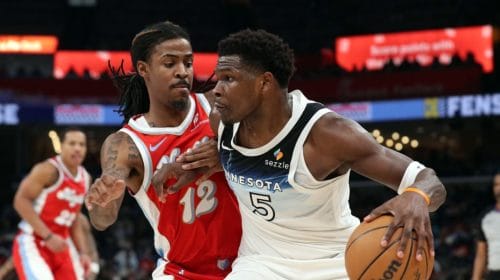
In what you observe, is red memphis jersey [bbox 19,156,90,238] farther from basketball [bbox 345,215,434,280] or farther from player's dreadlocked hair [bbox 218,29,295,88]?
Answer: basketball [bbox 345,215,434,280]

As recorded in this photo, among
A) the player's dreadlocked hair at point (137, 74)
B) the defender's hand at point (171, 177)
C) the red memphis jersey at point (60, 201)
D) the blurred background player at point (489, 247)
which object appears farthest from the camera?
the blurred background player at point (489, 247)

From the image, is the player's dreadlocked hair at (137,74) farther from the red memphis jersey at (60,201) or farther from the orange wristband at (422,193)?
the red memphis jersey at (60,201)

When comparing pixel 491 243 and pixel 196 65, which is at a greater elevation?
pixel 196 65

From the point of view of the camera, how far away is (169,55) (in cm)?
416

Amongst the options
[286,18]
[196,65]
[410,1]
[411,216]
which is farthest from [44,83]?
[411,216]

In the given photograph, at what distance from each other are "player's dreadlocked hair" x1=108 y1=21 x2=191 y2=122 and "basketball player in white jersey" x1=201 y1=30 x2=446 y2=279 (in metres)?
0.57

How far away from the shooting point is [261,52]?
3666 millimetres

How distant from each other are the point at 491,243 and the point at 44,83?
11.6 meters

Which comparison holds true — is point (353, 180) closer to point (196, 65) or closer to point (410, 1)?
point (196, 65)

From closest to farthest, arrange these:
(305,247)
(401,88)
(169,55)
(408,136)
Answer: (305,247) → (169,55) → (401,88) → (408,136)

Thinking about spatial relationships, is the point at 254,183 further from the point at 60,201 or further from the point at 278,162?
the point at 60,201

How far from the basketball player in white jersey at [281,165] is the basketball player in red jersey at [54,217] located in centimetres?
337

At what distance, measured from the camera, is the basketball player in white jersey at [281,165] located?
359 cm

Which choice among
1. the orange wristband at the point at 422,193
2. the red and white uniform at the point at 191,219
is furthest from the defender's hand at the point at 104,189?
the orange wristband at the point at 422,193
